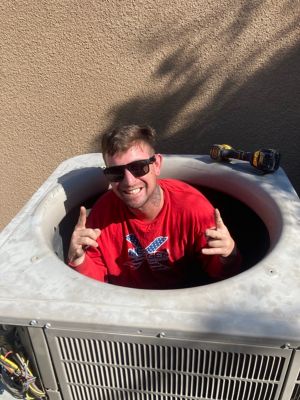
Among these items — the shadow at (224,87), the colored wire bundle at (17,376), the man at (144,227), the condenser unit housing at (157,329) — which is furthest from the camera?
the shadow at (224,87)

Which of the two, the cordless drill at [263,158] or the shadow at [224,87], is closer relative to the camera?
the cordless drill at [263,158]

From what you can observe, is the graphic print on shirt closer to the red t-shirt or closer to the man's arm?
the red t-shirt

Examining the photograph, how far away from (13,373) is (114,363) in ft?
1.30

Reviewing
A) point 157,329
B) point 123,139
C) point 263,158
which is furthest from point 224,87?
point 157,329

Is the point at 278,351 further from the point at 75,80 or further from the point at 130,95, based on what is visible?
the point at 75,80

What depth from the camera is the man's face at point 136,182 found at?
1363mm

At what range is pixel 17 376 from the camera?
118 cm

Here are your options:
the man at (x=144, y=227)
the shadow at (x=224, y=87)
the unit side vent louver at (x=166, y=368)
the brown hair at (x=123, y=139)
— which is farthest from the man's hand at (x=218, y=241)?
the shadow at (x=224, y=87)

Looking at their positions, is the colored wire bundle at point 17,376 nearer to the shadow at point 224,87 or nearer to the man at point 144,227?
the man at point 144,227

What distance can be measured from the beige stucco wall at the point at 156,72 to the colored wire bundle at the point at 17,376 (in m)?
1.23

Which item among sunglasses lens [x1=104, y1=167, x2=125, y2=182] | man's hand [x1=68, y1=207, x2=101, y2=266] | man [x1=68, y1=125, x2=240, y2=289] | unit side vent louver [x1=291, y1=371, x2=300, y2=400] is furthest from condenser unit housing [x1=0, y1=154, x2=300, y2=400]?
sunglasses lens [x1=104, y1=167, x2=125, y2=182]

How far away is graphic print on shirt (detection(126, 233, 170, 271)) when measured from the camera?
1500mm

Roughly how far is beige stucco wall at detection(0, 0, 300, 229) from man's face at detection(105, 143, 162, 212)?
22.9 inches

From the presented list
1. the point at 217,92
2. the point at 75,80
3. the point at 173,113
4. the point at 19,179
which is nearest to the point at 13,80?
the point at 75,80
